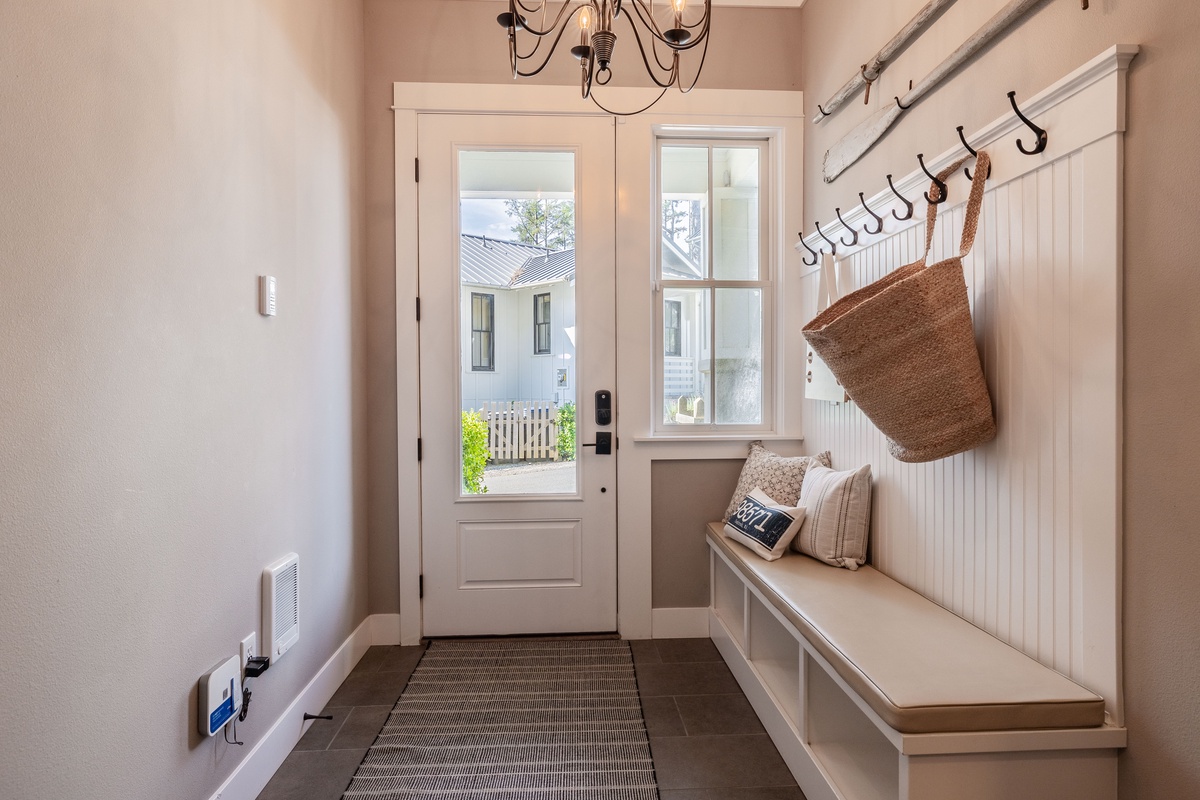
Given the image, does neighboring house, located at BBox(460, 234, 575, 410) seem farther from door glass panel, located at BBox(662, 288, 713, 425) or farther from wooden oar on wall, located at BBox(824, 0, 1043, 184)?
wooden oar on wall, located at BBox(824, 0, 1043, 184)

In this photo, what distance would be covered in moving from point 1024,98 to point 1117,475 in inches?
34.0

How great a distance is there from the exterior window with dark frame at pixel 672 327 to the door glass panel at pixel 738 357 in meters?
0.17

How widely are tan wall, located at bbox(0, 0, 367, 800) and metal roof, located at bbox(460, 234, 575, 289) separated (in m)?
0.75

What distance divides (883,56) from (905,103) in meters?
0.23

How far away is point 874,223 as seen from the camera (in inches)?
81.1

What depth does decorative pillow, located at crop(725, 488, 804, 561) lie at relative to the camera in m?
2.20

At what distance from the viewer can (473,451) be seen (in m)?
2.73

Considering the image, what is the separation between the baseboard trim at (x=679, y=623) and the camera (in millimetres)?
2752

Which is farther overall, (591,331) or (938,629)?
(591,331)

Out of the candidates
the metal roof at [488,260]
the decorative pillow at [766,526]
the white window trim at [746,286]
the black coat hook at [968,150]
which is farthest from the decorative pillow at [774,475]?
the metal roof at [488,260]

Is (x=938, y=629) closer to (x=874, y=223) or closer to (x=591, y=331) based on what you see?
(x=874, y=223)

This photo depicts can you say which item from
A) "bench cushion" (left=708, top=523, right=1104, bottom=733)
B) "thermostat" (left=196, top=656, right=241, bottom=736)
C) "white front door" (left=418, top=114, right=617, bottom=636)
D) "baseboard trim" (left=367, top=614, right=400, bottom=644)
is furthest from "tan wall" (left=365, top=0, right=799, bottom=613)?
"bench cushion" (left=708, top=523, right=1104, bottom=733)

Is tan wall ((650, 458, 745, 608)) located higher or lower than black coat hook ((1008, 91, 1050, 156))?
lower

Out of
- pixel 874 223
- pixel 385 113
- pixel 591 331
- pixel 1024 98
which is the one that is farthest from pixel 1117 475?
pixel 385 113
